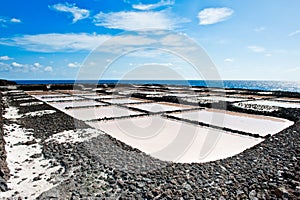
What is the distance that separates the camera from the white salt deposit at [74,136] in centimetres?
517

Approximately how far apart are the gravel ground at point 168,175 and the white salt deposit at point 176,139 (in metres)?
0.66

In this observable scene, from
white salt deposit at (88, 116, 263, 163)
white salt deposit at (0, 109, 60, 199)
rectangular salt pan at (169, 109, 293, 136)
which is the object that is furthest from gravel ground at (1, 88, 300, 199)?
rectangular salt pan at (169, 109, 293, 136)

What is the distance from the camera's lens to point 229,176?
10.8 feet

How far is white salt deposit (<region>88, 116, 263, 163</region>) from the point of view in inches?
190

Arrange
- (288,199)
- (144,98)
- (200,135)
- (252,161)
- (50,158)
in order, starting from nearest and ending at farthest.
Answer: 1. (288,199)
2. (252,161)
3. (50,158)
4. (200,135)
5. (144,98)

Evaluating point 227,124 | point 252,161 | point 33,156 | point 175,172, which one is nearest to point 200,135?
point 227,124

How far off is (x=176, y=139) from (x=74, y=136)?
2468mm

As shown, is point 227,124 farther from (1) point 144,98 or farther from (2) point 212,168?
(1) point 144,98

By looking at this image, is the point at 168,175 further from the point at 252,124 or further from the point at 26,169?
the point at 252,124

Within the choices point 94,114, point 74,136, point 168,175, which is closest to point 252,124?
point 168,175

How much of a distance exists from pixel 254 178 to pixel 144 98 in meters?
12.9

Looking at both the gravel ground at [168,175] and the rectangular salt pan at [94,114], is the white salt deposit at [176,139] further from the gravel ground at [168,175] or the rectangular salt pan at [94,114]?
the rectangular salt pan at [94,114]

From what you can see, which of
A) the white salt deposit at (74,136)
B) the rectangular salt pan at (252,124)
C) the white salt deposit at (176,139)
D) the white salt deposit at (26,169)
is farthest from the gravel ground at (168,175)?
the rectangular salt pan at (252,124)

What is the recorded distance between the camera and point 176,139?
19.2ft
